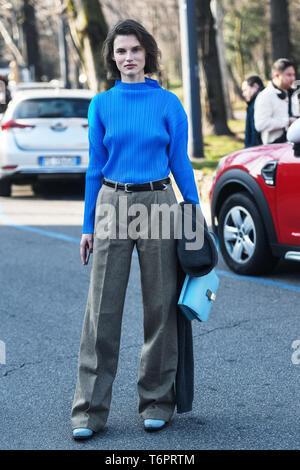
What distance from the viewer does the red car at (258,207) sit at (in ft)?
21.1

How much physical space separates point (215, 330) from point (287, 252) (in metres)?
1.29

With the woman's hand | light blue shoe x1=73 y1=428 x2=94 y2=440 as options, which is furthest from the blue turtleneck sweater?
light blue shoe x1=73 y1=428 x2=94 y2=440

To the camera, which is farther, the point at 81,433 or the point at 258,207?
the point at 258,207

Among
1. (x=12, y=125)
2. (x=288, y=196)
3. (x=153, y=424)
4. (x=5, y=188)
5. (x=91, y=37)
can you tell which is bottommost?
(x=5, y=188)

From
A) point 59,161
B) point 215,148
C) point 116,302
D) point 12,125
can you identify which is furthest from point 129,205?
point 215,148

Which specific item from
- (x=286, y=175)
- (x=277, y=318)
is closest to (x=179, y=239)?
(x=277, y=318)

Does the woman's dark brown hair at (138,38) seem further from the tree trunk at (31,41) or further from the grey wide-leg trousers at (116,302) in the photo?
the tree trunk at (31,41)

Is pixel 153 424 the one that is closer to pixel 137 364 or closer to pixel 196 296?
pixel 196 296

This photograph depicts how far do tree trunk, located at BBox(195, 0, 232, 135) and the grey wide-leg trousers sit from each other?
1552 cm

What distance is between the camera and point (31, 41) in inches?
1602

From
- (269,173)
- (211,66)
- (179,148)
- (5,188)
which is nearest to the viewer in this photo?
(179,148)

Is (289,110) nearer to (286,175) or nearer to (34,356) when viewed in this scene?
(286,175)

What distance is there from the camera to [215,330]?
557 cm

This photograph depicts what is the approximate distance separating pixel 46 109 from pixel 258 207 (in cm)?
684
